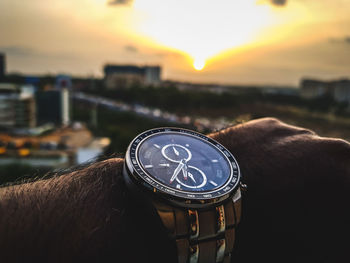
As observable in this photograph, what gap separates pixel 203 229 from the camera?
38.8 inches

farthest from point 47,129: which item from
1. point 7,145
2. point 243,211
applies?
point 243,211

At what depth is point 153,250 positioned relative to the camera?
0.93 meters

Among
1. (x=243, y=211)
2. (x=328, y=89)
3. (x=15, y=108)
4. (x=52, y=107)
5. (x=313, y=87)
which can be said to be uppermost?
(x=243, y=211)

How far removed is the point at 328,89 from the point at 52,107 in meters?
67.9

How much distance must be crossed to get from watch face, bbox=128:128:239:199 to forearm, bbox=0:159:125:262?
0.46 ft

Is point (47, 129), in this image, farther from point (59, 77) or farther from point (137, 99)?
point (137, 99)

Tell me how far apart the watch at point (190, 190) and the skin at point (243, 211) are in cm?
7

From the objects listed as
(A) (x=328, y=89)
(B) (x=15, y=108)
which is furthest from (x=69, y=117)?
(A) (x=328, y=89)

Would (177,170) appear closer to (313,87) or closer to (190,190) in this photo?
(190,190)

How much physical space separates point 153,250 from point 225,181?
391 mm

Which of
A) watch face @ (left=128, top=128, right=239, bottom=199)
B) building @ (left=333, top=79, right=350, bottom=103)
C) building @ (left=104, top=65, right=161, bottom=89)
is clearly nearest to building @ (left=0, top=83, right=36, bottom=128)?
watch face @ (left=128, top=128, right=239, bottom=199)

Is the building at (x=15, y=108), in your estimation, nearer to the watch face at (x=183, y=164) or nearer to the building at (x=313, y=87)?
the watch face at (x=183, y=164)

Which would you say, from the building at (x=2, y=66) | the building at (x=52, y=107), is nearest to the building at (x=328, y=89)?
the building at (x=52, y=107)

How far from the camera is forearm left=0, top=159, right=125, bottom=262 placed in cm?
79
